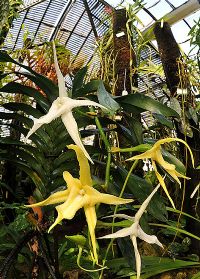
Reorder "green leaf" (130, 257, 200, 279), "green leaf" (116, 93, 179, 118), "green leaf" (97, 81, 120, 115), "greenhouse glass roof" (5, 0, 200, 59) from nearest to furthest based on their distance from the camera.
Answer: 1. "green leaf" (97, 81, 120, 115)
2. "green leaf" (116, 93, 179, 118)
3. "green leaf" (130, 257, 200, 279)
4. "greenhouse glass roof" (5, 0, 200, 59)

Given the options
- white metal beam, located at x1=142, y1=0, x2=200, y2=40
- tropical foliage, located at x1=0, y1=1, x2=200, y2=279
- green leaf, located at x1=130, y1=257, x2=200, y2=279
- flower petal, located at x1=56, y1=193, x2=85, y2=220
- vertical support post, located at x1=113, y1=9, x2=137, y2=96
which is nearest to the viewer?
flower petal, located at x1=56, y1=193, x2=85, y2=220

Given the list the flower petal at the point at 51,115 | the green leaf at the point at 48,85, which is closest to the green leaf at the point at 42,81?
the green leaf at the point at 48,85

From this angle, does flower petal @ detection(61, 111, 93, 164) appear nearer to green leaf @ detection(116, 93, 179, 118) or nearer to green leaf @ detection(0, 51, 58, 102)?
green leaf @ detection(116, 93, 179, 118)

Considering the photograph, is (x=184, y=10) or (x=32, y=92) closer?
(x=32, y=92)

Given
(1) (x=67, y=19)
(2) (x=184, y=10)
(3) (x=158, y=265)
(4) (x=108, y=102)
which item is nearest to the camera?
(4) (x=108, y=102)

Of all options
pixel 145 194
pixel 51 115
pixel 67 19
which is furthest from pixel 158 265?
pixel 67 19

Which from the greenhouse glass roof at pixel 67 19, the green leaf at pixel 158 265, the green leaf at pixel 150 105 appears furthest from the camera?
the greenhouse glass roof at pixel 67 19

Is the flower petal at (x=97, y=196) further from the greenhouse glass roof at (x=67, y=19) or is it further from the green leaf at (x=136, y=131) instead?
the greenhouse glass roof at (x=67, y=19)

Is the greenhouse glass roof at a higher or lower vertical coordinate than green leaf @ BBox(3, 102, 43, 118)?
higher

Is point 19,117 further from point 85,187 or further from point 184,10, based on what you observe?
point 184,10

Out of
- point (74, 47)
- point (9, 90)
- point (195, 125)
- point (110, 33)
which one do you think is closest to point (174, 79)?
point (195, 125)

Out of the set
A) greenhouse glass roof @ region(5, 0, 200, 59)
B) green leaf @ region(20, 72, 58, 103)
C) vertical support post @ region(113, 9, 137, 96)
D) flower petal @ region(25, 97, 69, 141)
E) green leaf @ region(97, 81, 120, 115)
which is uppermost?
greenhouse glass roof @ region(5, 0, 200, 59)

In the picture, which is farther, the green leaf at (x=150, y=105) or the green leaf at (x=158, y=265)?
the green leaf at (x=158, y=265)

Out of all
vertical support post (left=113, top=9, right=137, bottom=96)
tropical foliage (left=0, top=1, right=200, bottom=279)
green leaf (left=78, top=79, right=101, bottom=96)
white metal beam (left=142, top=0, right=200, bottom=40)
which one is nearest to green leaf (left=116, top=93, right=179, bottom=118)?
tropical foliage (left=0, top=1, right=200, bottom=279)
